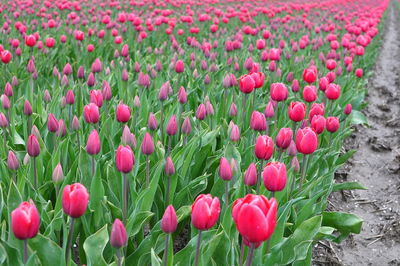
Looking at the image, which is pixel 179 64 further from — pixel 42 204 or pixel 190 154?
pixel 42 204

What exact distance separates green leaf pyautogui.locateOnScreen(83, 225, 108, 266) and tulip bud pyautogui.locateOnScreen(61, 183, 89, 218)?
288mm

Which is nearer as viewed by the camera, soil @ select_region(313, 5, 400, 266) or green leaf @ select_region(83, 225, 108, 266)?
green leaf @ select_region(83, 225, 108, 266)

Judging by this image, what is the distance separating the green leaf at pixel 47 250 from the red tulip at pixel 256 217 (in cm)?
79

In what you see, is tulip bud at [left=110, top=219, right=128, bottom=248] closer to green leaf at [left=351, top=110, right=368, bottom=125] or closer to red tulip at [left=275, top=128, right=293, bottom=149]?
red tulip at [left=275, top=128, right=293, bottom=149]

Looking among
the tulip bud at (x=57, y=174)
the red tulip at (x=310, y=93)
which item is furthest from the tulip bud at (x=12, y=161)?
the red tulip at (x=310, y=93)

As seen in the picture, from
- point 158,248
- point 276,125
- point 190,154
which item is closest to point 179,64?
point 276,125

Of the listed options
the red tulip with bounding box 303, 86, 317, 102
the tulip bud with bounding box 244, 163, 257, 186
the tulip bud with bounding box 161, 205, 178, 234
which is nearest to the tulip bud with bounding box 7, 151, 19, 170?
the tulip bud with bounding box 161, 205, 178, 234

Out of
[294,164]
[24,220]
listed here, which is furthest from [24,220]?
[294,164]

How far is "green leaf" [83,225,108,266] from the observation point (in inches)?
71.6

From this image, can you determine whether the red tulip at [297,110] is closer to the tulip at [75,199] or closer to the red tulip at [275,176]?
the red tulip at [275,176]

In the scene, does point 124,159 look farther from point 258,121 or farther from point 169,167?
point 258,121

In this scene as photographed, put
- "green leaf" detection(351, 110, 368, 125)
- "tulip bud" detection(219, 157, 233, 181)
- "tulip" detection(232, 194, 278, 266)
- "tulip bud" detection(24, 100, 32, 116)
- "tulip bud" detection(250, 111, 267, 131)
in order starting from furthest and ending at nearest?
1. "green leaf" detection(351, 110, 368, 125)
2. "tulip bud" detection(24, 100, 32, 116)
3. "tulip bud" detection(250, 111, 267, 131)
4. "tulip bud" detection(219, 157, 233, 181)
5. "tulip" detection(232, 194, 278, 266)

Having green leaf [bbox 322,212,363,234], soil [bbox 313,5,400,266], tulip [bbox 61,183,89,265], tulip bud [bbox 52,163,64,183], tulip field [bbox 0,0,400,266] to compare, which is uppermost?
tulip [bbox 61,183,89,265]

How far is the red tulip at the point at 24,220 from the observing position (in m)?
1.41
